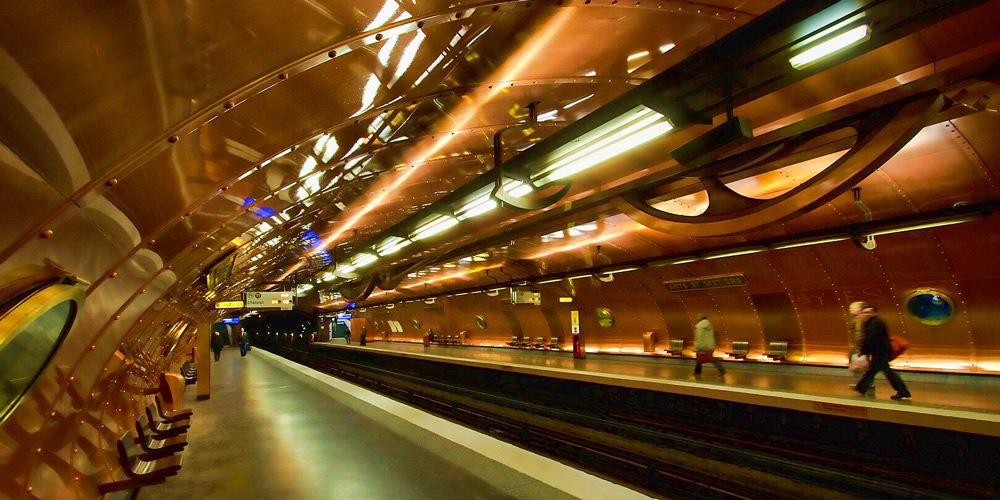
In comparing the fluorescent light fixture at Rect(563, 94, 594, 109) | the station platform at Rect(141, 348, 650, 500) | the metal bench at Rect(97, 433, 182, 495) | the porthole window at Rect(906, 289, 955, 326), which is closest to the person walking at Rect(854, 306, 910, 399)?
the porthole window at Rect(906, 289, 955, 326)

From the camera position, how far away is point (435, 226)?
8.44 metres

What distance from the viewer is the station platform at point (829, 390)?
6000mm

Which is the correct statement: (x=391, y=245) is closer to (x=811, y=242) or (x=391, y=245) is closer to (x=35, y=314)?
(x=811, y=242)

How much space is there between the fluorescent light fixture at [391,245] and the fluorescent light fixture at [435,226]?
61 cm

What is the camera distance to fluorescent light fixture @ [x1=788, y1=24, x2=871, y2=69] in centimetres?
303

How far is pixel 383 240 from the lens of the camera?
10.5 metres

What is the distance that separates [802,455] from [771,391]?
104cm

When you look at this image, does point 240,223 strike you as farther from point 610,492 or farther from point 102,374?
point 610,492

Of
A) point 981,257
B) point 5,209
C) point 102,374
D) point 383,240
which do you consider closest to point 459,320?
point 383,240

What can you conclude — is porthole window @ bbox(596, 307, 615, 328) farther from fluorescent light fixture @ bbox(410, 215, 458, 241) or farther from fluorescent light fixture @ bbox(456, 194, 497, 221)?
fluorescent light fixture @ bbox(456, 194, 497, 221)

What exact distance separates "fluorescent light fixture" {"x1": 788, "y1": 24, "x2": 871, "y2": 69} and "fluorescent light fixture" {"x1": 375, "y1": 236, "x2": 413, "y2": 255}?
7624 millimetres

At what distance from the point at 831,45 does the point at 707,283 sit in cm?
1003

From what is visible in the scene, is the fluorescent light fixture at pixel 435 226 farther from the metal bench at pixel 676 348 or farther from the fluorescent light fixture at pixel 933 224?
the metal bench at pixel 676 348

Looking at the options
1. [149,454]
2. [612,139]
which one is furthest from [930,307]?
[149,454]
